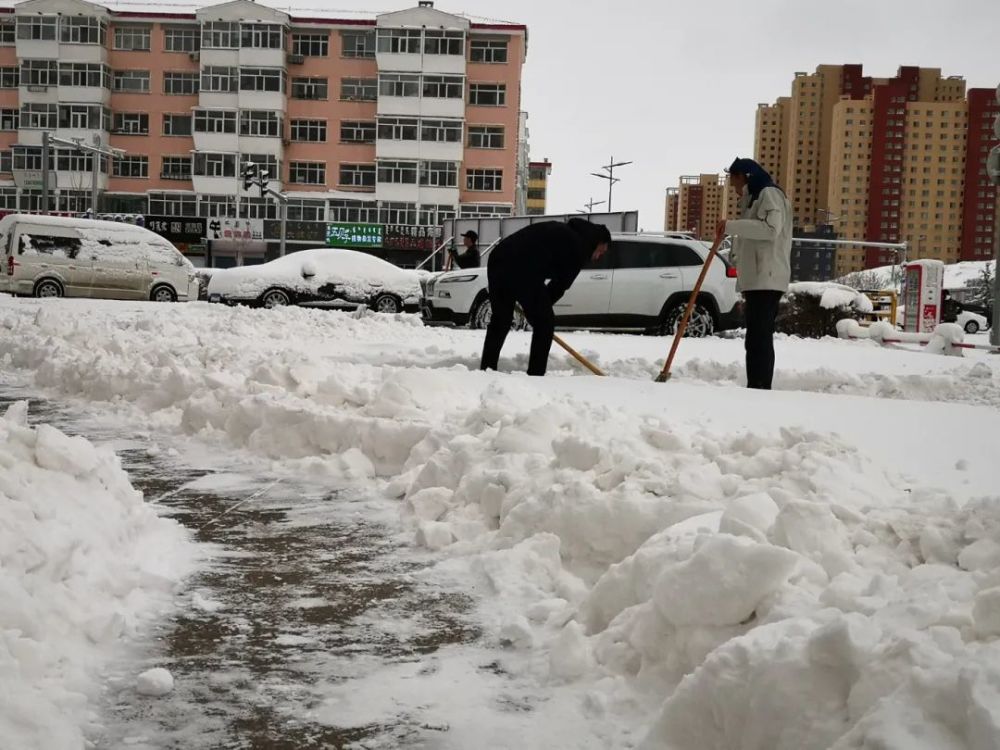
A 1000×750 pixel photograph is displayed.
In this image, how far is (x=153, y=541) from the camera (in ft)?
13.4

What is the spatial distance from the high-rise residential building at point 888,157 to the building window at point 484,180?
2307 cm

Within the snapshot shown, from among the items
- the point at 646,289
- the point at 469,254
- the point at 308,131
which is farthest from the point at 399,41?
the point at 646,289

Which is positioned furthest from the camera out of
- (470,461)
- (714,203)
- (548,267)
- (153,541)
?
(714,203)

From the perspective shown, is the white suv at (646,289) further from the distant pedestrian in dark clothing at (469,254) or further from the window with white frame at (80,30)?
the window with white frame at (80,30)

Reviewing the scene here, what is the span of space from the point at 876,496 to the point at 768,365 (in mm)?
4263

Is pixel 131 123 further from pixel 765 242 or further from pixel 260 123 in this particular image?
pixel 765 242

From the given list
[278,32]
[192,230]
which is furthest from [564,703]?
[278,32]

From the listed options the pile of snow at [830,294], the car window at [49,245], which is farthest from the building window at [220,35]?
the pile of snow at [830,294]

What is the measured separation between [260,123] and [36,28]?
12.2 meters

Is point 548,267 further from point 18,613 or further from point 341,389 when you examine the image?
point 18,613

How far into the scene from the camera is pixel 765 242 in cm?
793

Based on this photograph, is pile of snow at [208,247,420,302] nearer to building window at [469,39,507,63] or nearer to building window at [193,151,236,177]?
building window at [469,39,507,63]

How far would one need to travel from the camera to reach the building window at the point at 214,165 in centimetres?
5372

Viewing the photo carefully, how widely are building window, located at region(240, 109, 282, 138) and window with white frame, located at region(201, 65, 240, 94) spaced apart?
137 centimetres
